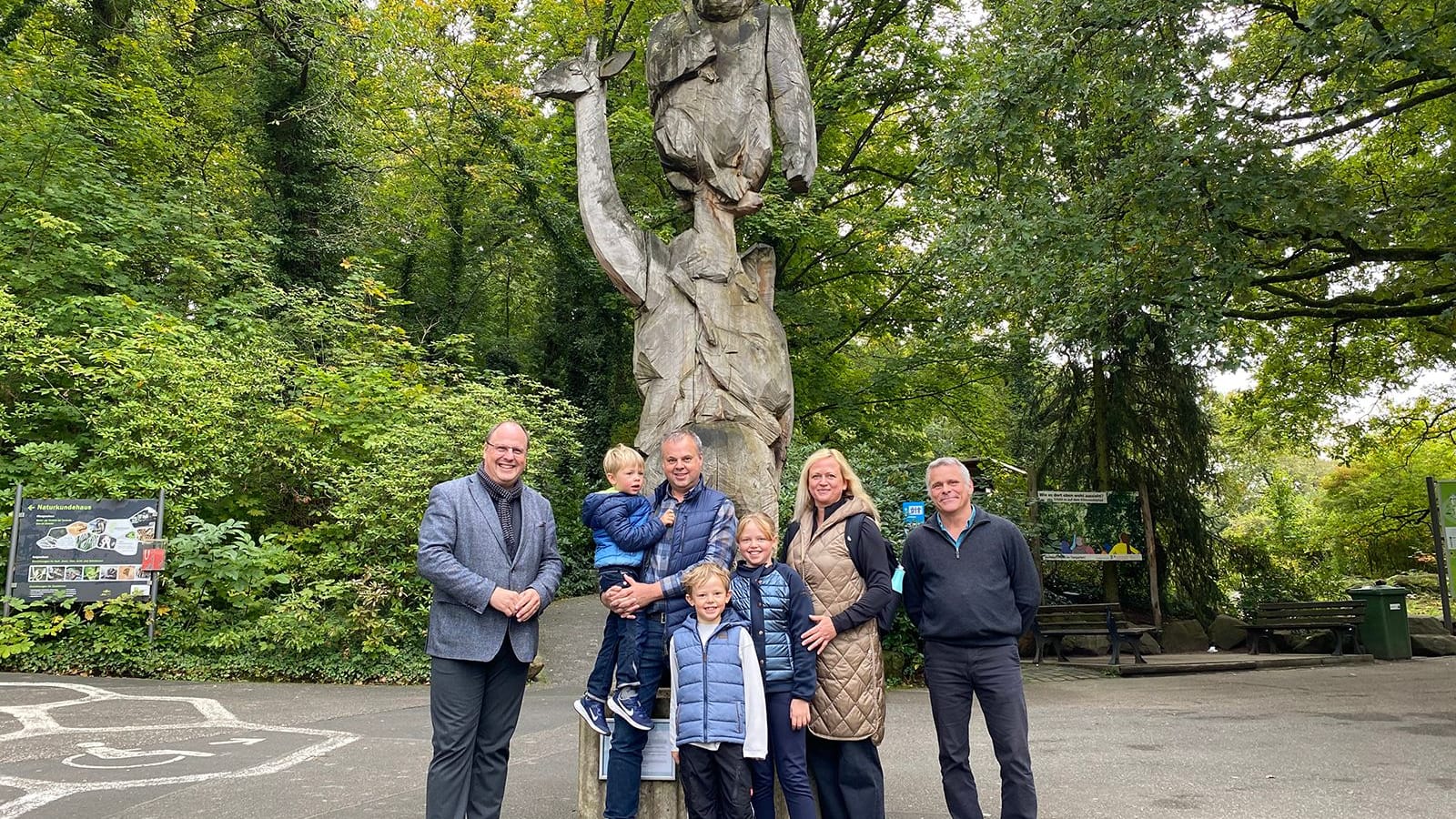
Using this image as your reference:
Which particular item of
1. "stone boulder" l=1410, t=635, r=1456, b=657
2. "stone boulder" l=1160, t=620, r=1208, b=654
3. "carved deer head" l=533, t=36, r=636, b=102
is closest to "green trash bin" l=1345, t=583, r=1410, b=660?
"stone boulder" l=1410, t=635, r=1456, b=657

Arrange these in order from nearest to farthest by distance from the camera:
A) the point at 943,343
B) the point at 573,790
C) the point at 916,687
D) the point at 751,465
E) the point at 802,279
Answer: the point at 751,465
the point at 573,790
the point at 916,687
the point at 943,343
the point at 802,279

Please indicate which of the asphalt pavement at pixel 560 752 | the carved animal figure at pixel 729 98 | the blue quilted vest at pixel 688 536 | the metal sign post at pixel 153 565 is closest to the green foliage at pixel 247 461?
the metal sign post at pixel 153 565

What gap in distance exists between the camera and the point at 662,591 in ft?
11.3

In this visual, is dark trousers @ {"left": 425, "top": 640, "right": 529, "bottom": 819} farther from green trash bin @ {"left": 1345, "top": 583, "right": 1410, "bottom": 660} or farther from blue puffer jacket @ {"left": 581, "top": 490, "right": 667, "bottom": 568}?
green trash bin @ {"left": 1345, "top": 583, "right": 1410, "bottom": 660}

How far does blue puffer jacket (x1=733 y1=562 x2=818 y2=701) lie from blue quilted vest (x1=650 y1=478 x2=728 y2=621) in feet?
0.63

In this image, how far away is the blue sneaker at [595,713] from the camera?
3580 mm

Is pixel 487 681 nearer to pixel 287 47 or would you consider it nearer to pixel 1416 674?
pixel 1416 674

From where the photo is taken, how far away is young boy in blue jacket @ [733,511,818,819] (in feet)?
11.2

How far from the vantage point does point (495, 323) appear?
1959 cm

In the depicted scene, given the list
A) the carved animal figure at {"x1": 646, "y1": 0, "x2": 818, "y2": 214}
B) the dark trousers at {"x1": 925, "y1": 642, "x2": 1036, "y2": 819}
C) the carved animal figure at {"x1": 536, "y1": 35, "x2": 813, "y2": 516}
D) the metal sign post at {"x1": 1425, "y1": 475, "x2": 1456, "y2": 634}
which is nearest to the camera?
the dark trousers at {"x1": 925, "y1": 642, "x2": 1036, "y2": 819}

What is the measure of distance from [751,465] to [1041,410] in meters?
12.9

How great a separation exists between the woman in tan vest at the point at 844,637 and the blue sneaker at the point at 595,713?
848 millimetres

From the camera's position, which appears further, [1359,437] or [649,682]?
[1359,437]

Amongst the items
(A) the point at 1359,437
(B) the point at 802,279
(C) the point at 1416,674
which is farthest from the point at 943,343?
(A) the point at 1359,437
